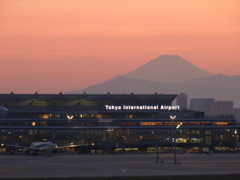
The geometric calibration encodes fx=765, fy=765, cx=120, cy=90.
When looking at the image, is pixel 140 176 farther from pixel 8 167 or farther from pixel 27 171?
pixel 8 167

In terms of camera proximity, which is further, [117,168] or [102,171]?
[117,168]

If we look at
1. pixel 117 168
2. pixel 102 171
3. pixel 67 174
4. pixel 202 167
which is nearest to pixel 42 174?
pixel 67 174

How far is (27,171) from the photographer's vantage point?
14725 centimetres

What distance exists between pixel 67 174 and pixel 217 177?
89.2ft

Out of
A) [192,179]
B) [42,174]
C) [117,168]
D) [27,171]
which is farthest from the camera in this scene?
[117,168]

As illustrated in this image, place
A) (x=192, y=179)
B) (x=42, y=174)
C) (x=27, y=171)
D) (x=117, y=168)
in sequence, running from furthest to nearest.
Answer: (x=117, y=168) → (x=27, y=171) → (x=42, y=174) → (x=192, y=179)

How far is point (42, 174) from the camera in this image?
137875mm

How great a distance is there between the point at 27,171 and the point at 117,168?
20.4 metres

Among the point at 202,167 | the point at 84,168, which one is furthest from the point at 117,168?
the point at 202,167

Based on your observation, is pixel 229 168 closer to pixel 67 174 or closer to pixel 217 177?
pixel 217 177

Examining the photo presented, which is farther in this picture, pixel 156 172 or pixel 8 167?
pixel 8 167

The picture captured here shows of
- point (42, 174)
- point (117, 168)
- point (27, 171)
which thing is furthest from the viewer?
point (117, 168)

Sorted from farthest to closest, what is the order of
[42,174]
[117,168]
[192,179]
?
[117,168]
[42,174]
[192,179]

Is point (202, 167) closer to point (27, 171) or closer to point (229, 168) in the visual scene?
point (229, 168)
